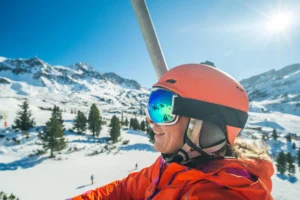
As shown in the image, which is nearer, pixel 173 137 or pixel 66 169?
pixel 173 137

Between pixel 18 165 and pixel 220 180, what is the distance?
33816 millimetres

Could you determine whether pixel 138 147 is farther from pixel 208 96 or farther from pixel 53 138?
pixel 208 96

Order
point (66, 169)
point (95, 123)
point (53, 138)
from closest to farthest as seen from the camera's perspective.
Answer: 1. point (66, 169)
2. point (53, 138)
3. point (95, 123)

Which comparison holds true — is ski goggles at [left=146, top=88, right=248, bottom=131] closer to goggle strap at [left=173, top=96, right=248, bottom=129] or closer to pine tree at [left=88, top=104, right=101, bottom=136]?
goggle strap at [left=173, top=96, right=248, bottom=129]

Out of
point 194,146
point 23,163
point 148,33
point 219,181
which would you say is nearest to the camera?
point 219,181

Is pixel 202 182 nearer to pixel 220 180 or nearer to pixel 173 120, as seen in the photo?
pixel 220 180

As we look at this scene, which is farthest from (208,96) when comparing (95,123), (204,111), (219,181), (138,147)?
(95,123)

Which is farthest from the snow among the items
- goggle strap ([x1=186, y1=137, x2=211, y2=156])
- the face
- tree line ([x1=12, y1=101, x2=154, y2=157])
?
goggle strap ([x1=186, y1=137, x2=211, y2=156])

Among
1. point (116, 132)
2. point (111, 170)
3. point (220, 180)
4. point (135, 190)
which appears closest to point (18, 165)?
point (111, 170)

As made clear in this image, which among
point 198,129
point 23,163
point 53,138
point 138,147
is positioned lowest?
point 23,163

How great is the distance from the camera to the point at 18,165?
2738 centimetres

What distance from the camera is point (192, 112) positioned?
177 cm

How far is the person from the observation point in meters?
1.56

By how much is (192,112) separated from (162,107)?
1.08ft
